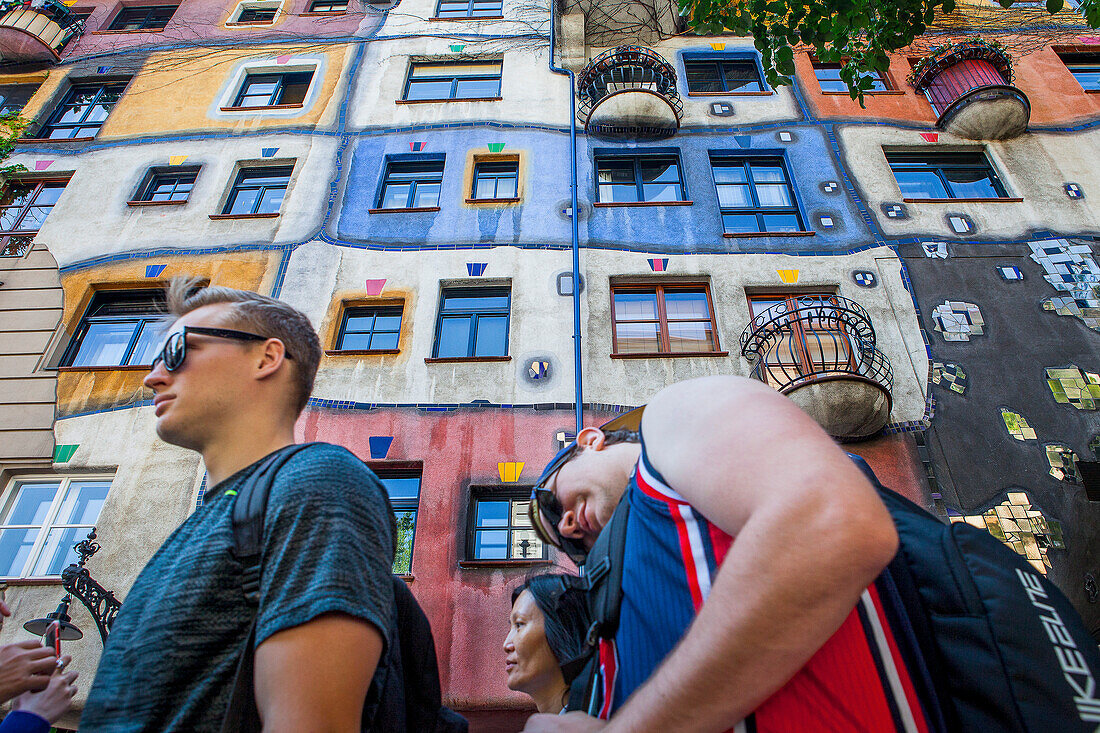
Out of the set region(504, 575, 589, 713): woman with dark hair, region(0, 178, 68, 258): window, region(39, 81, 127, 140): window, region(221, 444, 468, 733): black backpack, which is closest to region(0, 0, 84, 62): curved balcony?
region(39, 81, 127, 140): window

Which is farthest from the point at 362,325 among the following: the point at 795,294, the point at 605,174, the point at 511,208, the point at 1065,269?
the point at 1065,269

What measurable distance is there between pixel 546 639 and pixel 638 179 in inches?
327

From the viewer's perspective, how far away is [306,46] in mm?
12852

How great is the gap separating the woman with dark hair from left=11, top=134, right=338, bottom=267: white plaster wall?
743 cm

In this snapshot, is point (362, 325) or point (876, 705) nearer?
point (876, 705)

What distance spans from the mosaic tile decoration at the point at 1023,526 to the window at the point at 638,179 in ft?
18.9

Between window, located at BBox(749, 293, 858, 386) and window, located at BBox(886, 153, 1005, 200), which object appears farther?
window, located at BBox(886, 153, 1005, 200)

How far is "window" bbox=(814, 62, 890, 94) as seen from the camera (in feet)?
37.9

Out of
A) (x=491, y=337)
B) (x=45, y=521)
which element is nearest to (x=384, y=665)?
(x=491, y=337)

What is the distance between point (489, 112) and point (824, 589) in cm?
1150

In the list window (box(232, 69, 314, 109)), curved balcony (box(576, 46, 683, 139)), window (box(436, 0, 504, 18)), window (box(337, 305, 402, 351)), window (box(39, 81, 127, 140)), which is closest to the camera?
window (box(337, 305, 402, 351))

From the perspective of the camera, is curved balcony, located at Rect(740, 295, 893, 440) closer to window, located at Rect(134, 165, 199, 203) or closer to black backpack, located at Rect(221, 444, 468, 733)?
black backpack, located at Rect(221, 444, 468, 733)

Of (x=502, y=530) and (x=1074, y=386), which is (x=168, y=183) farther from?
(x=1074, y=386)

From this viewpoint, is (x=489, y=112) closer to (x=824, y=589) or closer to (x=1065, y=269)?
(x=1065, y=269)
